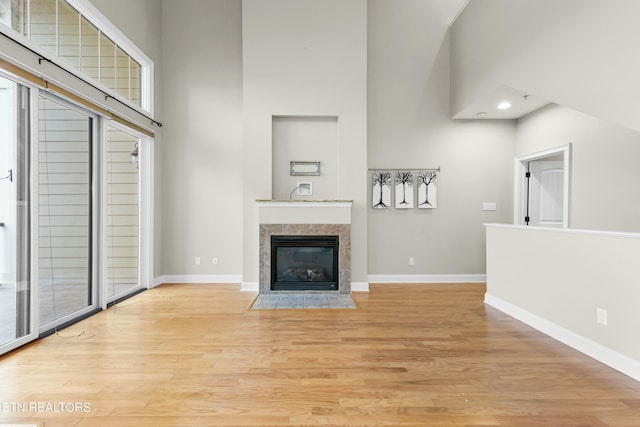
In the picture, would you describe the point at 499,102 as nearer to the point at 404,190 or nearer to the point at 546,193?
the point at 546,193

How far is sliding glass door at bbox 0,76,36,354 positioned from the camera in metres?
2.63

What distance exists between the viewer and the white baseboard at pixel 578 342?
2318 mm

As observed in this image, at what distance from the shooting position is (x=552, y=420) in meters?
1.82

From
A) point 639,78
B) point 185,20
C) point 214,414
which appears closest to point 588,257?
point 639,78

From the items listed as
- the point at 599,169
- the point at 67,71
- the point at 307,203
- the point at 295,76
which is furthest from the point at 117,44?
the point at 599,169

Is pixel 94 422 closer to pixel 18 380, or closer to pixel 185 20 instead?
pixel 18 380

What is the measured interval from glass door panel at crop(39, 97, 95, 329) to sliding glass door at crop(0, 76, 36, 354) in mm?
213

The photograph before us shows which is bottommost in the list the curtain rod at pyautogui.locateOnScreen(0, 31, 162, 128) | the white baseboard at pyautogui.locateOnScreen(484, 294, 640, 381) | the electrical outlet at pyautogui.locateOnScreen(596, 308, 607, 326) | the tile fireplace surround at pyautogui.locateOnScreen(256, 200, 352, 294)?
the white baseboard at pyautogui.locateOnScreen(484, 294, 640, 381)

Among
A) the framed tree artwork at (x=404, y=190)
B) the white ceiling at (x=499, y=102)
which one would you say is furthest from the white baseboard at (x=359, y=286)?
the white ceiling at (x=499, y=102)

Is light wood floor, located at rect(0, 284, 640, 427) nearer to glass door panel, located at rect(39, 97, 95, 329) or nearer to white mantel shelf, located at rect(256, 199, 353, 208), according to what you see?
glass door panel, located at rect(39, 97, 95, 329)

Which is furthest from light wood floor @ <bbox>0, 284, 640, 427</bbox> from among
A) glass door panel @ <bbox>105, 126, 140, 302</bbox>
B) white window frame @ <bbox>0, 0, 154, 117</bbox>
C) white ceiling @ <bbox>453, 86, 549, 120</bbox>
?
white ceiling @ <bbox>453, 86, 549, 120</bbox>

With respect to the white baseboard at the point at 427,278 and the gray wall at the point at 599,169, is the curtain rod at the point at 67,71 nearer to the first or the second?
the white baseboard at the point at 427,278

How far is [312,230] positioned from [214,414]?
2.95 meters

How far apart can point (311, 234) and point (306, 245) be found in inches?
6.7
